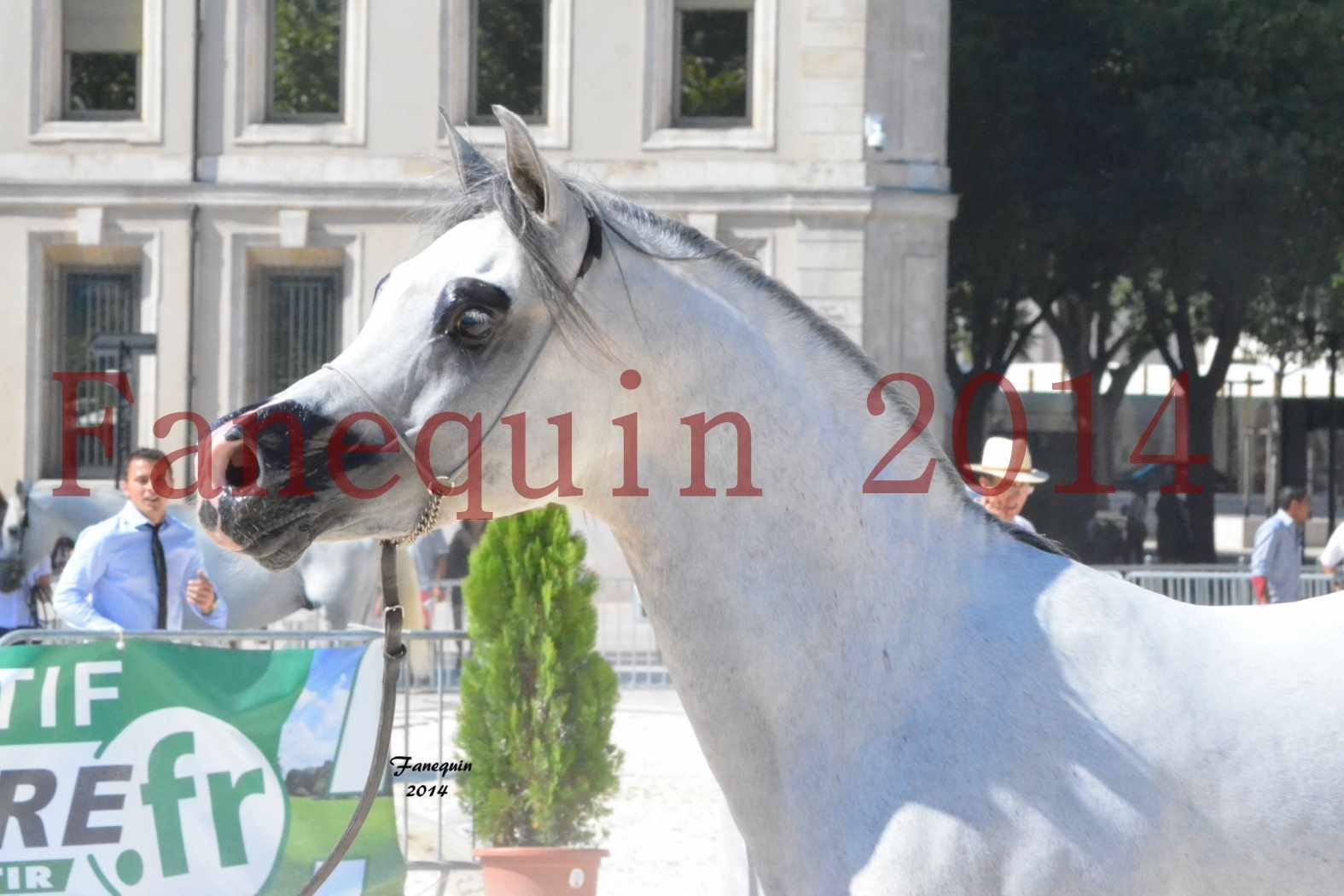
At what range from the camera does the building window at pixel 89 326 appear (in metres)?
20.5

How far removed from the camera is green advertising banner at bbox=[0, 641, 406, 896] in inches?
253

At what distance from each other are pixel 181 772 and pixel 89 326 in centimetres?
1499

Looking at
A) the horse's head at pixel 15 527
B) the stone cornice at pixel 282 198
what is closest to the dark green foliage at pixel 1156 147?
the stone cornice at pixel 282 198

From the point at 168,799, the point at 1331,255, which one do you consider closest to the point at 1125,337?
the point at 1331,255

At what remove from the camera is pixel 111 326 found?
20531mm

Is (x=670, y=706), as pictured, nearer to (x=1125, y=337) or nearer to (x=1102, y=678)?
(x=1102, y=678)

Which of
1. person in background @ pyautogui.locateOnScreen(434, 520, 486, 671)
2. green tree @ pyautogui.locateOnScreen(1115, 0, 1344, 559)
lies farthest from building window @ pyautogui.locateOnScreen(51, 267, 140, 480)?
green tree @ pyautogui.locateOnScreen(1115, 0, 1344, 559)

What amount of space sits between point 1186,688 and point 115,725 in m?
4.77

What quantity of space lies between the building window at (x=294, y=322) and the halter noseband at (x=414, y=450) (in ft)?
59.0

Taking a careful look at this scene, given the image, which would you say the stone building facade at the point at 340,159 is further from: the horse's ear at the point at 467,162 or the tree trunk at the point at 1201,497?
the horse's ear at the point at 467,162

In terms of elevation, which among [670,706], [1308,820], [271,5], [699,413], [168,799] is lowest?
[670,706]

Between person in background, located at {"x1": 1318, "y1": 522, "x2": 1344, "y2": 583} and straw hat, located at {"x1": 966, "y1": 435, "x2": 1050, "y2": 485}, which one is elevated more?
straw hat, located at {"x1": 966, "y1": 435, "x2": 1050, "y2": 485}

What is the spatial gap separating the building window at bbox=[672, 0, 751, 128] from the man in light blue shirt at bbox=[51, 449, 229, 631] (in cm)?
1235

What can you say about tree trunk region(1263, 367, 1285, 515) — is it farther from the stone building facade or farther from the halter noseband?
the halter noseband
